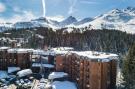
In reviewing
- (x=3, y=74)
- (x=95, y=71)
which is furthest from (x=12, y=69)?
(x=95, y=71)

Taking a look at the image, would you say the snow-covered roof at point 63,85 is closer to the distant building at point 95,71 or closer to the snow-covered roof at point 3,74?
the distant building at point 95,71

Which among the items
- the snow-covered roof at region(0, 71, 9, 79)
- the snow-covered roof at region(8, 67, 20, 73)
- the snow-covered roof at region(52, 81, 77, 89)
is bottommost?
the snow-covered roof at region(52, 81, 77, 89)

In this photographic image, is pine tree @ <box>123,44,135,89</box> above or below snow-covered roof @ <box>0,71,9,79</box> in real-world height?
above

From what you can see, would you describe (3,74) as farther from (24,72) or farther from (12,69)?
(24,72)

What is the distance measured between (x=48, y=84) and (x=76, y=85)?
11.1 metres

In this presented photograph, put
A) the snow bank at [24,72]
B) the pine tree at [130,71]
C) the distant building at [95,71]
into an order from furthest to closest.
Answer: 1. the snow bank at [24,72]
2. the distant building at [95,71]
3. the pine tree at [130,71]

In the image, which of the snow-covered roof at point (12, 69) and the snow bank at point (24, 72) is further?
the snow-covered roof at point (12, 69)

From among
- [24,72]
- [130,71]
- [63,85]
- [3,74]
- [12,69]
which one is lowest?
[63,85]

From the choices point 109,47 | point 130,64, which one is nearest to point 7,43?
point 109,47

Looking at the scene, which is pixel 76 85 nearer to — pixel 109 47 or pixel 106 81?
pixel 106 81

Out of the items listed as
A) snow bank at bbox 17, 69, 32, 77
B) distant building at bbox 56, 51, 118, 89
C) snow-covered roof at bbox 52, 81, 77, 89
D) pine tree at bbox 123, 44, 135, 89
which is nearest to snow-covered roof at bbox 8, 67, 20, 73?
snow bank at bbox 17, 69, 32, 77

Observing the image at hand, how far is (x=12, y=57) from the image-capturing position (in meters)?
126

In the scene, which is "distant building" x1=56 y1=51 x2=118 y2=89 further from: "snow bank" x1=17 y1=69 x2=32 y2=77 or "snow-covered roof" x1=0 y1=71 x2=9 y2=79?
"snow-covered roof" x1=0 y1=71 x2=9 y2=79

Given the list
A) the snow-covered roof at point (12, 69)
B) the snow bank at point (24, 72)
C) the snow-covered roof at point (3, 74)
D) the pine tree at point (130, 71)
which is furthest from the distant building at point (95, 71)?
the snow-covered roof at point (3, 74)
